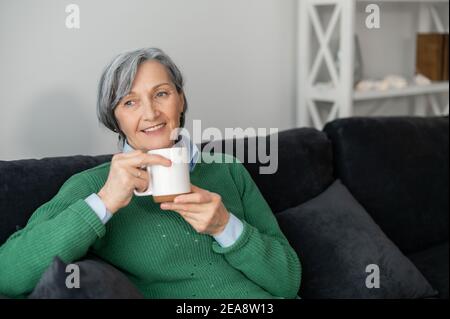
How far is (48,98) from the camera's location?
1.28 m

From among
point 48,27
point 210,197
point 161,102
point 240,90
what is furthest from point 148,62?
point 240,90

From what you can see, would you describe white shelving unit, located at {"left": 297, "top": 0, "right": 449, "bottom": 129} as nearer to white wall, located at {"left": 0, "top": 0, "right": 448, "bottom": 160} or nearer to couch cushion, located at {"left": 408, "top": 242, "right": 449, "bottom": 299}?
white wall, located at {"left": 0, "top": 0, "right": 448, "bottom": 160}

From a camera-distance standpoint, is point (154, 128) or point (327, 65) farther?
point (327, 65)

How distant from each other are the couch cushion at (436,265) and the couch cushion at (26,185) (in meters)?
0.86

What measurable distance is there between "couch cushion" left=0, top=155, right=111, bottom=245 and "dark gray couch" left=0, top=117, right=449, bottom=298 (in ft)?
1.32

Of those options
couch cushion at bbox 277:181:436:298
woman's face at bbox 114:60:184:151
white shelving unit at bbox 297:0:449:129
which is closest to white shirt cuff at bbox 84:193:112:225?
woman's face at bbox 114:60:184:151

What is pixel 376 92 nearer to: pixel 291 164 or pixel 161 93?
pixel 291 164

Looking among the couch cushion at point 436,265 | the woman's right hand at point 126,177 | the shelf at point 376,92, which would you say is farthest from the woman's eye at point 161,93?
the shelf at point 376,92

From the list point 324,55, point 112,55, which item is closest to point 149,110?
point 112,55

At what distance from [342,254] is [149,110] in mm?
554

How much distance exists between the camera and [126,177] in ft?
2.87

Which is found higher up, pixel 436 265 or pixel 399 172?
Result: pixel 399 172
